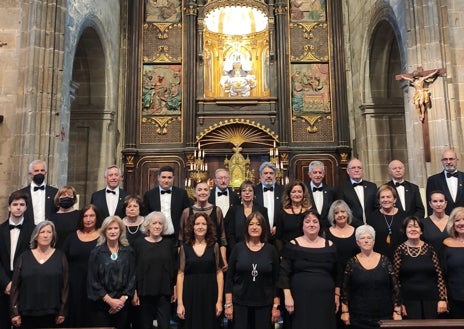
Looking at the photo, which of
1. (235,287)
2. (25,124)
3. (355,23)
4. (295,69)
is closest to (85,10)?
(25,124)

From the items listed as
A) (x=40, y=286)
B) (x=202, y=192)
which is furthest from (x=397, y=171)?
(x=40, y=286)

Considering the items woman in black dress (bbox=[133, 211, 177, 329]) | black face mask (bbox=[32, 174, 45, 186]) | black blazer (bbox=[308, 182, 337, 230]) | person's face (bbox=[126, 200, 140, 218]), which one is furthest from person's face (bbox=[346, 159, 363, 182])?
black face mask (bbox=[32, 174, 45, 186])

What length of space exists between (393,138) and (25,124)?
819 centimetres

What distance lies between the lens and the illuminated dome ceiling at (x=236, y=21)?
13.4 m

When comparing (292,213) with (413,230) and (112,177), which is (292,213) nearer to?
(413,230)

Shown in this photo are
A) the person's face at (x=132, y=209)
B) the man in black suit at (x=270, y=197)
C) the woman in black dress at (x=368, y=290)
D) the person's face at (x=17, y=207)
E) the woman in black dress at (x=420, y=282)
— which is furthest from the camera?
the man in black suit at (x=270, y=197)

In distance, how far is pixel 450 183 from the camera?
17.8ft

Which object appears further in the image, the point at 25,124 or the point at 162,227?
the point at 25,124

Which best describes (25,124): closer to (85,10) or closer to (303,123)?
(85,10)

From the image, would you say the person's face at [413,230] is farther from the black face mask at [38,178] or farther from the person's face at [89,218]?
the black face mask at [38,178]

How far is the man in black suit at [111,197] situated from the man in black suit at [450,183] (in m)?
3.32

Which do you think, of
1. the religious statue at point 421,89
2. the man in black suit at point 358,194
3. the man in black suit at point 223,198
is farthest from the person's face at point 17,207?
the religious statue at point 421,89

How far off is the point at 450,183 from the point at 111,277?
3.79 meters

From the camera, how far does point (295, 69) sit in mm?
12859
